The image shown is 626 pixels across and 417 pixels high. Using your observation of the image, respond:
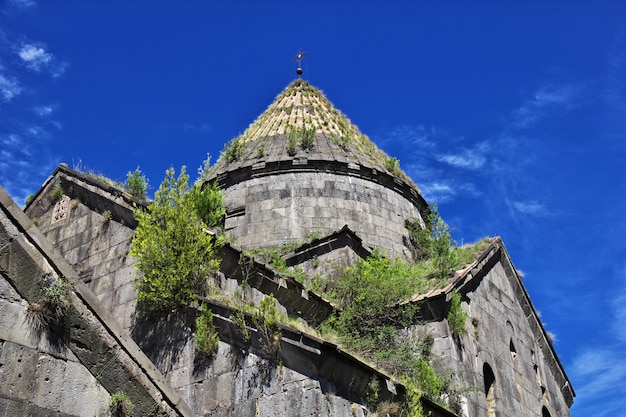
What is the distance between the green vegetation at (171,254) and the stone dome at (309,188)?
12.7 ft

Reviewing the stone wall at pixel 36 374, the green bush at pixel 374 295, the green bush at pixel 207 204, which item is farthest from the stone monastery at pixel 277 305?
the green bush at pixel 207 204

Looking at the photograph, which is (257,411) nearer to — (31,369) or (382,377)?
(382,377)

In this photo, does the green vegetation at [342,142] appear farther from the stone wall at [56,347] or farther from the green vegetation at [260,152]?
the stone wall at [56,347]

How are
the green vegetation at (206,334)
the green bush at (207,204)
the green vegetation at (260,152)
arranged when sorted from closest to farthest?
1. the green vegetation at (206,334)
2. the green bush at (207,204)
3. the green vegetation at (260,152)

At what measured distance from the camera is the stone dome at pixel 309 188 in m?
11.6

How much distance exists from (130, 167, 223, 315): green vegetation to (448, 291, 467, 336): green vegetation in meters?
3.33

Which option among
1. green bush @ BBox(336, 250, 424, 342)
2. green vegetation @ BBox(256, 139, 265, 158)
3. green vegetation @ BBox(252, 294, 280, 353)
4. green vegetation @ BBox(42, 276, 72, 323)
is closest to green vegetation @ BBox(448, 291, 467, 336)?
green bush @ BBox(336, 250, 424, 342)

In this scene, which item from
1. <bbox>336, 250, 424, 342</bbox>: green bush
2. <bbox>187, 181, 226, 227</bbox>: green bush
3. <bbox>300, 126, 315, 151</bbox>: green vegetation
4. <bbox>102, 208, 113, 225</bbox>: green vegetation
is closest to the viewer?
<bbox>102, 208, 113, 225</bbox>: green vegetation

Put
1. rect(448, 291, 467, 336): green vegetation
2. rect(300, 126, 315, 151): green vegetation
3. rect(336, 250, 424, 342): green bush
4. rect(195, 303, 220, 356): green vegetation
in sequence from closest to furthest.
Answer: rect(195, 303, 220, 356): green vegetation → rect(448, 291, 467, 336): green vegetation → rect(336, 250, 424, 342): green bush → rect(300, 126, 315, 151): green vegetation

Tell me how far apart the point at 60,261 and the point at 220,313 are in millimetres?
2597

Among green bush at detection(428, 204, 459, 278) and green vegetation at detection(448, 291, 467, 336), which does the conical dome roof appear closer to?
green bush at detection(428, 204, 459, 278)

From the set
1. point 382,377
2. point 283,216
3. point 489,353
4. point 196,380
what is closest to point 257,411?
point 196,380

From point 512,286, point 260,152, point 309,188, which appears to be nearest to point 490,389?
point 512,286

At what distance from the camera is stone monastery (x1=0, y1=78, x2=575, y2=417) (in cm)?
399
